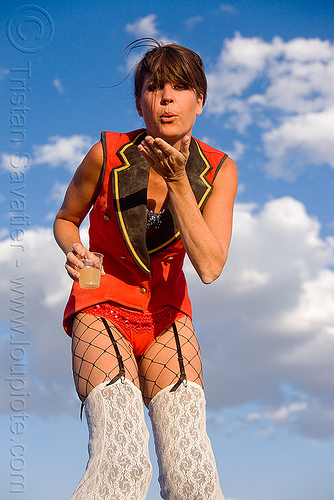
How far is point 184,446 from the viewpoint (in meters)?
3.86

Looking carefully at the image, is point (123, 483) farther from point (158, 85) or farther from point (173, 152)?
point (158, 85)

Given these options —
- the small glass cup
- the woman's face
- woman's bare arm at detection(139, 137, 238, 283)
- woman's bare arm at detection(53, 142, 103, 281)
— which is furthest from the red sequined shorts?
the woman's face

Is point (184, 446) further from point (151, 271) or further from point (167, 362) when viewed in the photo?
point (151, 271)

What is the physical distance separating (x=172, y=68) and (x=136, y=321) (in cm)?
187

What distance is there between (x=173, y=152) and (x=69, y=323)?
1.59 m

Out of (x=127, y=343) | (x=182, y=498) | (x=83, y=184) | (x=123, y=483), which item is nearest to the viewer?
(x=123, y=483)

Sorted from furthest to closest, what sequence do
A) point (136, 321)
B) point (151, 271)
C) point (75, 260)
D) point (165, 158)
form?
point (151, 271)
point (136, 321)
point (75, 260)
point (165, 158)

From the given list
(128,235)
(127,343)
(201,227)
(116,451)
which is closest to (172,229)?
(128,235)

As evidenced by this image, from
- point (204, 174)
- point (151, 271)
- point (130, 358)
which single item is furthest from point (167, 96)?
point (130, 358)

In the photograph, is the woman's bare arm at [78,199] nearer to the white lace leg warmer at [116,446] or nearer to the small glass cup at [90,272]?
the small glass cup at [90,272]

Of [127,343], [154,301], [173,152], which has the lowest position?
[127,343]

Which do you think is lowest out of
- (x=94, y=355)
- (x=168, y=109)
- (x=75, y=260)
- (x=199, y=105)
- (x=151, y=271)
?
(x=94, y=355)

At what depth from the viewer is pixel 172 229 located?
14.4 ft

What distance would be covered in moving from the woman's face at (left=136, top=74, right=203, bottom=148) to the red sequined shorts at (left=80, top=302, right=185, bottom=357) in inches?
50.2
